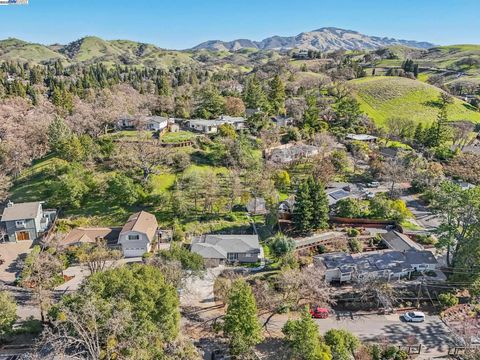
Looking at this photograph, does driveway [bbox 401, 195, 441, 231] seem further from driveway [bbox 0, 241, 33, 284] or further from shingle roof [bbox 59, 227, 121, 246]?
driveway [bbox 0, 241, 33, 284]

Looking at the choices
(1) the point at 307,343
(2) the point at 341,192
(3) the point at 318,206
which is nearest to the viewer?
(1) the point at 307,343

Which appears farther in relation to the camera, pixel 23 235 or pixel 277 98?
pixel 277 98

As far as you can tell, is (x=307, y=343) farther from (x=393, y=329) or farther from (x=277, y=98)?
(x=277, y=98)

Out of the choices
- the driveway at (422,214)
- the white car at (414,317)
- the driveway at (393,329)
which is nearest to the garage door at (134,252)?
the driveway at (393,329)

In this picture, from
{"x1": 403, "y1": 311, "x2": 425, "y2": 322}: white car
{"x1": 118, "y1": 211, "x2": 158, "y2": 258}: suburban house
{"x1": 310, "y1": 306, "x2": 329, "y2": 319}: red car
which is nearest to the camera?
Result: {"x1": 403, "y1": 311, "x2": 425, "y2": 322}: white car

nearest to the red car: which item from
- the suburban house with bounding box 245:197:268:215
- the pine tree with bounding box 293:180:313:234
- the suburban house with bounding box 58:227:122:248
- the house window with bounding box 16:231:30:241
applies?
the pine tree with bounding box 293:180:313:234

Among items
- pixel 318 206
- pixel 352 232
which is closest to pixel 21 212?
pixel 318 206
